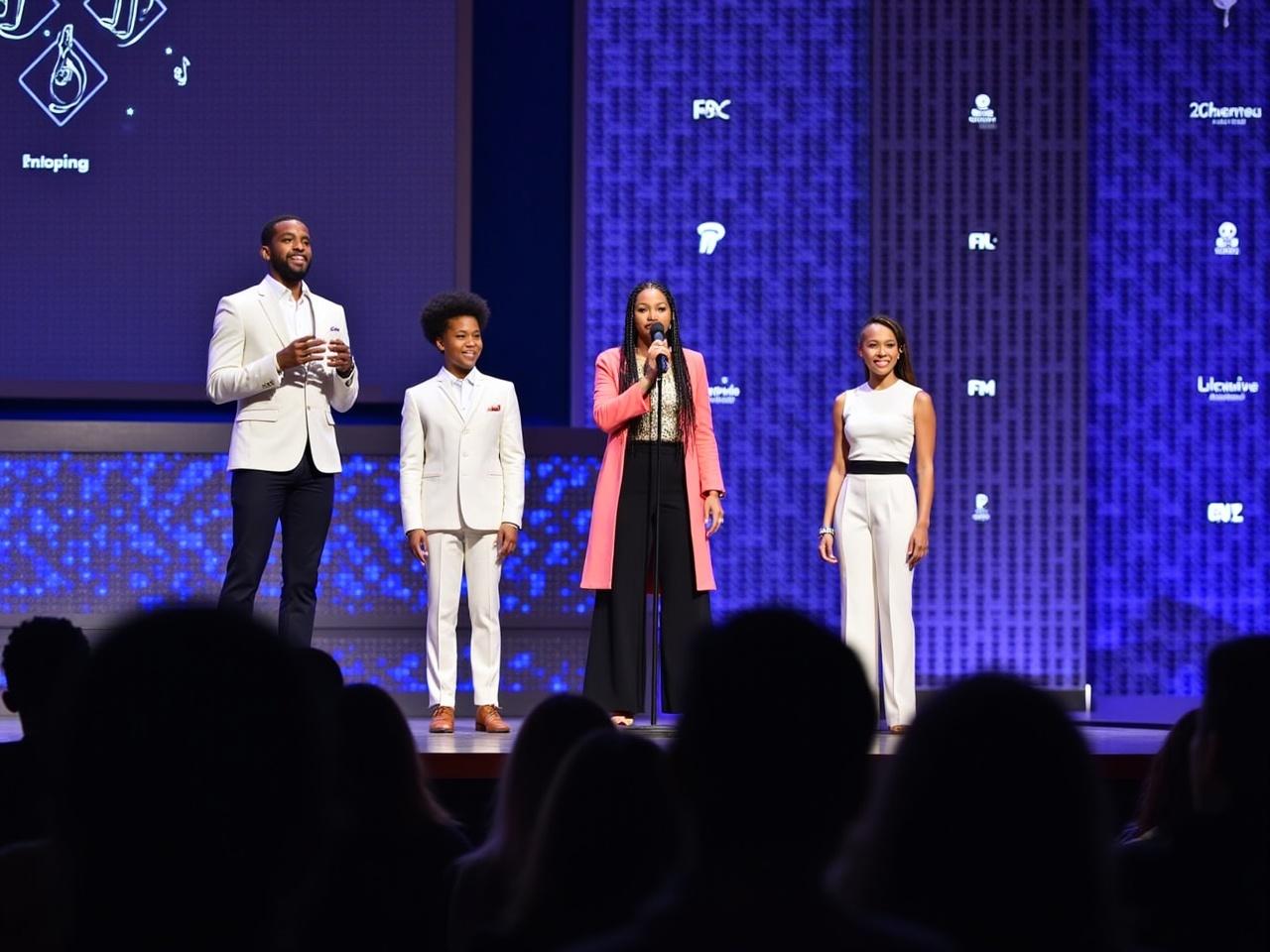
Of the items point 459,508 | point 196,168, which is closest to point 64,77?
point 196,168

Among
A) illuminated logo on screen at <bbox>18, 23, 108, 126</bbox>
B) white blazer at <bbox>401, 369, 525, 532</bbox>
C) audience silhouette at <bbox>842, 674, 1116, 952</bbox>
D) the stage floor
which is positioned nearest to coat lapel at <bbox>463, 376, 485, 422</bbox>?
white blazer at <bbox>401, 369, 525, 532</bbox>

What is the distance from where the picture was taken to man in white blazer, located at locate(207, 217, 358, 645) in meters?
5.04

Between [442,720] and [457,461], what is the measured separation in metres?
0.84

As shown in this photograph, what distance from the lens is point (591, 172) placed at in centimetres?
637

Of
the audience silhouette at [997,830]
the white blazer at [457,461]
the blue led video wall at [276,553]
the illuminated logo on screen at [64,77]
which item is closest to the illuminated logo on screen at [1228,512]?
the blue led video wall at [276,553]

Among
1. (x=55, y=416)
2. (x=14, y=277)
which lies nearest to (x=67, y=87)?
(x=14, y=277)

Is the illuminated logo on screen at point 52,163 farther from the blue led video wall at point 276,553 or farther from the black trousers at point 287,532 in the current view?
the black trousers at point 287,532

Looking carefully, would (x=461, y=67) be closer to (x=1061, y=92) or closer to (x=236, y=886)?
(x=1061, y=92)

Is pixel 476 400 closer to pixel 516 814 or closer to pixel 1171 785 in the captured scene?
pixel 1171 785

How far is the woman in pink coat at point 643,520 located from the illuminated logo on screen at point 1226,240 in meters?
2.71

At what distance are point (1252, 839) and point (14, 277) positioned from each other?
5.50 m

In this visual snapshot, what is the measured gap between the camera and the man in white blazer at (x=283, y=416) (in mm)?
5035

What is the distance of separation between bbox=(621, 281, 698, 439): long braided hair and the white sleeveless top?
662 mm

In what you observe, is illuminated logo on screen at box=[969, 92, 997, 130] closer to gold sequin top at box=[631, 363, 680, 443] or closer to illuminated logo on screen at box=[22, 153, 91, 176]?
gold sequin top at box=[631, 363, 680, 443]
